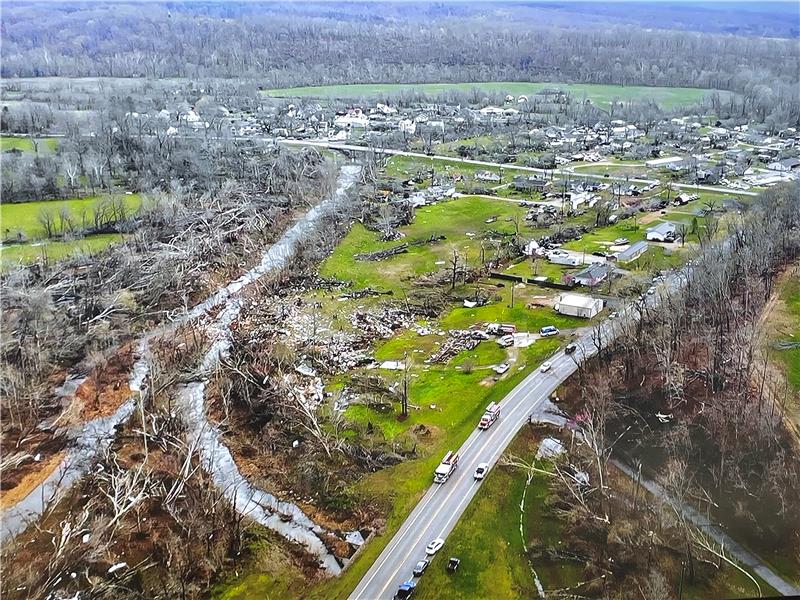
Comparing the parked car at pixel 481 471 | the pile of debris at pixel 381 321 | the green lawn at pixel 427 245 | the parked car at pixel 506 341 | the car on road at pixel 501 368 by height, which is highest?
the parked car at pixel 481 471

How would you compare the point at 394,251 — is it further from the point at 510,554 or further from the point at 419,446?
the point at 510,554

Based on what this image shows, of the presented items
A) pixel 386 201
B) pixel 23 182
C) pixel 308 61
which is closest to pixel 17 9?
pixel 308 61

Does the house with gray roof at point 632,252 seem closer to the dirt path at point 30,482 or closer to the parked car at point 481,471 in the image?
the parked car at point 481,471

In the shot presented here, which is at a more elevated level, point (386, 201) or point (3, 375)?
point (3, 375)

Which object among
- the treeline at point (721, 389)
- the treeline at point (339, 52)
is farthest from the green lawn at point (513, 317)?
the treeline at point (339, 52)

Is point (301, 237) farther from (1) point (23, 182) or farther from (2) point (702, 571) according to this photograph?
(2) point (702, 571)

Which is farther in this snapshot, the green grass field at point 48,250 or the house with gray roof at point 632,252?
the house with gray roof at point 632,252

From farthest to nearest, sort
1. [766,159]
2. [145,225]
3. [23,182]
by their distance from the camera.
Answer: [766,159] → [23,182] → [145,225]
